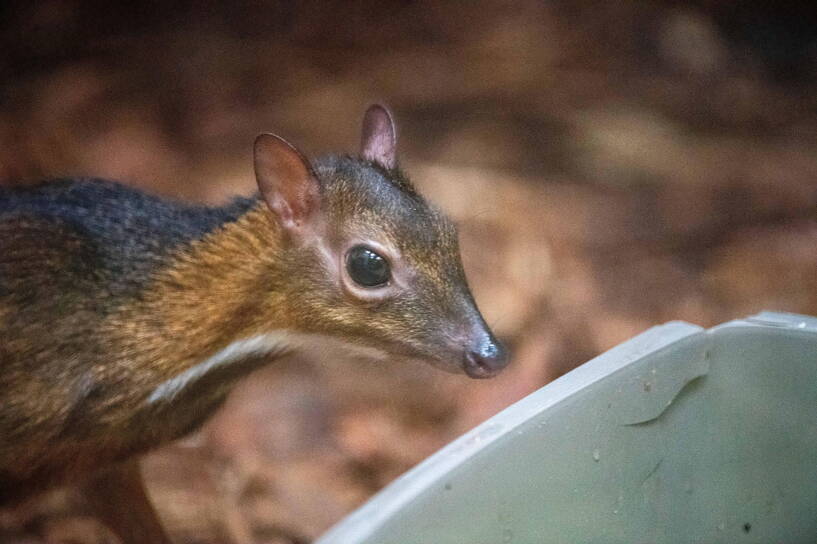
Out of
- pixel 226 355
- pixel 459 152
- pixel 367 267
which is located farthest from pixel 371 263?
pixel 459 152

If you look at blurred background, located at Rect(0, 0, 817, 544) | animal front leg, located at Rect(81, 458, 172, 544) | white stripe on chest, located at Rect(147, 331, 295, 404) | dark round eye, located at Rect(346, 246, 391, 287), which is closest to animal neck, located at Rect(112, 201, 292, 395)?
white stripe on chest, located at Rect(147, 331, 295, 404)

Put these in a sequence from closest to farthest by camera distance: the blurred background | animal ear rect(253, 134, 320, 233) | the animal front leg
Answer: animal ear rect(253, 134, 320, 233) < the animal front leg < the blurred background

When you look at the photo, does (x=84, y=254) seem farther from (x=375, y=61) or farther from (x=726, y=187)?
(x=726, y=187)

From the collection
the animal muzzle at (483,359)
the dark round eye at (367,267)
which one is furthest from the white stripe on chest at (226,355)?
the animal muzzle at (483,359)

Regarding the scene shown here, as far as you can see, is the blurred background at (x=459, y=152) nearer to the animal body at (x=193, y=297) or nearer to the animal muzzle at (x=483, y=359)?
the animal body at (x=193, y=297)

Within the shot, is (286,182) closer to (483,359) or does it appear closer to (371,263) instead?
(371,263)

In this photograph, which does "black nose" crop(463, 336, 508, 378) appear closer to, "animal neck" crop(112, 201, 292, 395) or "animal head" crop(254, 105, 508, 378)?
"animal head" crop(254, 105, 508, 378)

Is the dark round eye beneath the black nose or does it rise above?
above
